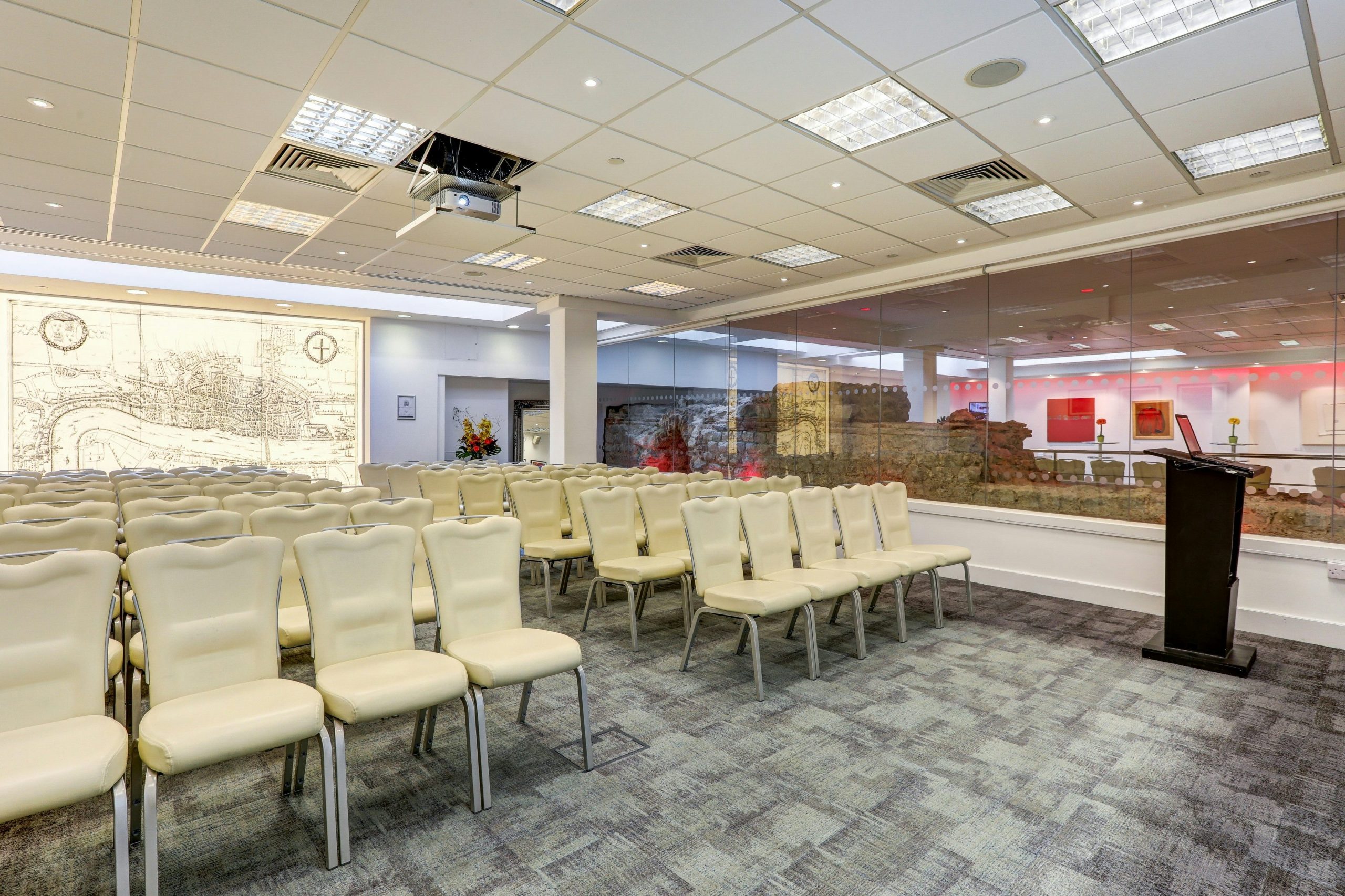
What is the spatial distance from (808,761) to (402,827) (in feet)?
5.68

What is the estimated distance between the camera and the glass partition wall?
17.1 feet

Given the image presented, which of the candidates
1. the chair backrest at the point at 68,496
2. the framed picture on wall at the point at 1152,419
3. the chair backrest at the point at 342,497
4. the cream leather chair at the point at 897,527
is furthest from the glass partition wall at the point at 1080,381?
the chair backrest at the point at 68,496

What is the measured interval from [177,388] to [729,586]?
1030 cm

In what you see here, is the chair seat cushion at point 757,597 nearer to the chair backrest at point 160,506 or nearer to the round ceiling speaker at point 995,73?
the round ceiling speaker at point 995,73

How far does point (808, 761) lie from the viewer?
3047 millimetres

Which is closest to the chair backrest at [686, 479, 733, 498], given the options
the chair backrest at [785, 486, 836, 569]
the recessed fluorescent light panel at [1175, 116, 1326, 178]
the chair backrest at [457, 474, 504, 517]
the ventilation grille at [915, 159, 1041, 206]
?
the chair backrest at [785, 486, 836, 569]

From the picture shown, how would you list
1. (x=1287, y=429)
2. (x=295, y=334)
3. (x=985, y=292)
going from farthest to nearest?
(x=295, y=334) < (x=985, y=292) < (x=1287, y=429)

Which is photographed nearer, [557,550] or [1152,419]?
[557,550]

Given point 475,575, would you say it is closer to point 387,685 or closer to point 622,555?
point 387,685

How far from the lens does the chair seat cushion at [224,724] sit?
2.02 meters

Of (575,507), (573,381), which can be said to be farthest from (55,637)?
(573,381)

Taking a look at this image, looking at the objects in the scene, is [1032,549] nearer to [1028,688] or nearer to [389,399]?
[1028,688]

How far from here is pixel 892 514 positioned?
19.2 feet

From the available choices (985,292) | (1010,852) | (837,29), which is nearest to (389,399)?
(985,292)
